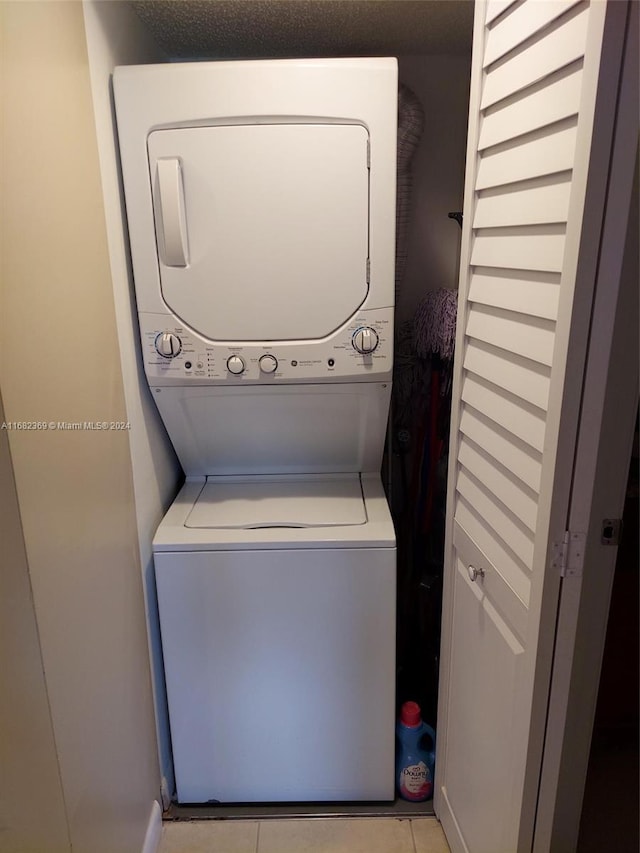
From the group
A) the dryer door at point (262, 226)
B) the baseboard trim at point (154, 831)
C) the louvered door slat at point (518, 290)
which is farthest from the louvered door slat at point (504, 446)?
the baseboard trim at point (154, 831)

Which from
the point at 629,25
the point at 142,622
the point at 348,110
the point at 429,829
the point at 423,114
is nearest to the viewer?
the point at 629,25

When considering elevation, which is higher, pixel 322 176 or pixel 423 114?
pixel 423 114

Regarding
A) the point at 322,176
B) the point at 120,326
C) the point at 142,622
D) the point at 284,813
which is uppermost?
the point at 322,176

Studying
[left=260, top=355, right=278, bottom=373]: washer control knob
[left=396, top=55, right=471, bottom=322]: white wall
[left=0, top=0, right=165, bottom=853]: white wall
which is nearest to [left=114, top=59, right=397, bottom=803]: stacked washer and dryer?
[left=260, top=355, right=278, bottom=373]: washer control knob

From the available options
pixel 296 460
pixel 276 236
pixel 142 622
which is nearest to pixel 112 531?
pixel 142 622

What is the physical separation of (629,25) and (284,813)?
2.08 m

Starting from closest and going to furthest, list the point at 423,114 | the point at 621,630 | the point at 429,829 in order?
the point at 621,630 < the point at 429,829 < the point at 423,114

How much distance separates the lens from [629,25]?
81 cm

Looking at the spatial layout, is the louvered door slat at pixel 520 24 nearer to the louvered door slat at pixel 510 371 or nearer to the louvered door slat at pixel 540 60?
the louvered door slat at pixel 540 60

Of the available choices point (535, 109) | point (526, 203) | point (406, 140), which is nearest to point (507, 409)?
point (526, 203)

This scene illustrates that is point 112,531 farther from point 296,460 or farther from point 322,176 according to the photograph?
point 322,176

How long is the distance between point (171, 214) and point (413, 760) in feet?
5.69

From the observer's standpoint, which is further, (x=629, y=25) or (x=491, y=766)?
(x=491, y=766)

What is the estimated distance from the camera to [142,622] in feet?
5.38
